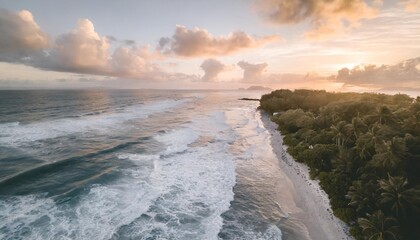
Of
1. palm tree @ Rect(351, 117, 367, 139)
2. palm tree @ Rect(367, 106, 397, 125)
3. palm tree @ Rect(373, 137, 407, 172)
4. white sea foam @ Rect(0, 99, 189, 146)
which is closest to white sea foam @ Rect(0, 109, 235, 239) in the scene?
palm tree @ Rect(373, 137, 407, 172)

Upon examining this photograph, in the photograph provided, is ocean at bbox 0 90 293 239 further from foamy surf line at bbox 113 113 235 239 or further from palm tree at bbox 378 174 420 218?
palm tree at bbox 378 174 420 218

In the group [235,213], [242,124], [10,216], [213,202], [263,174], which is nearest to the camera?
[10,216]

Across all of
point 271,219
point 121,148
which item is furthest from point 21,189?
point 271,219

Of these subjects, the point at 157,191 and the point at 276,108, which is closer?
the point at 157,191

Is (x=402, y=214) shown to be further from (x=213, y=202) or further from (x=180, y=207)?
(x=180, y=207)

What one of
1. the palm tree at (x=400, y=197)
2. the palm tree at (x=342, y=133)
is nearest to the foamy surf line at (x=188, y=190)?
the palm tree at (x=400, y=197)

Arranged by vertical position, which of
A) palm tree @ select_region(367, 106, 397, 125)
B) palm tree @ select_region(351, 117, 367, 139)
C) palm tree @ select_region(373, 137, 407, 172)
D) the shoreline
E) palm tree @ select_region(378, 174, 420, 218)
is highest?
palm tree @ select_region(367, 106, 397, 125)

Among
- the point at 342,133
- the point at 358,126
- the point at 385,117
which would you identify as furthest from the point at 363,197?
the point at 385,117

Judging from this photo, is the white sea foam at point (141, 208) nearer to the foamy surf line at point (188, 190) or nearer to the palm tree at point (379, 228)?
the foamy surf line at point (188, 190)
